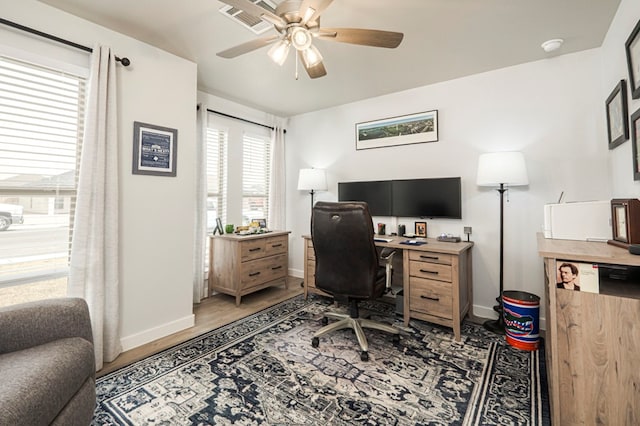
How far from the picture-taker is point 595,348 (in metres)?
1.25

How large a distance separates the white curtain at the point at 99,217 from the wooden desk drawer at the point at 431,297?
7.95ft

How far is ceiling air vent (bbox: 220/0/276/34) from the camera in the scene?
5.97ft

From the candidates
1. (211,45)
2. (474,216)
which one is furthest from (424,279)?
(211,45)

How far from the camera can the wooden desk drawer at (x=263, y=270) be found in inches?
124

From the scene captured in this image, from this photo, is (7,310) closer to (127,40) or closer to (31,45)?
(31,45)

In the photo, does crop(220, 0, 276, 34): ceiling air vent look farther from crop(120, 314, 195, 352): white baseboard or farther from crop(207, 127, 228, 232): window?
crop(120, 314, 195, 352): white baseboard

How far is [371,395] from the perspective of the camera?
1682 mm

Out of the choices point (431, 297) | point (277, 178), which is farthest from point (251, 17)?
point (431, 297)

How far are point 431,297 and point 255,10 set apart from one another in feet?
8.11

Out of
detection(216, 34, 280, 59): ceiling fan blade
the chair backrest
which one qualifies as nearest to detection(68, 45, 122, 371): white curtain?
detection(216, 34, 280, 59): ceiling fan blade

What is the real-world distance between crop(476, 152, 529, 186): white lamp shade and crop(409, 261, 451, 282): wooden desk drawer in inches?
33.8

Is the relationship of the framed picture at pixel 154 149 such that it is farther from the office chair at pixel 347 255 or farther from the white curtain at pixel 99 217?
the office chair at pixel 347 255

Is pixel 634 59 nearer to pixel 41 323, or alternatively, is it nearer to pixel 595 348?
pixel 595 348

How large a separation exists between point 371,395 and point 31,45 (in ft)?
10.2
